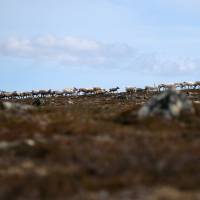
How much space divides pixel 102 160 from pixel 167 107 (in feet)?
42.7

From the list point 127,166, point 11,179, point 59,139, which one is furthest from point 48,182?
point 59,139

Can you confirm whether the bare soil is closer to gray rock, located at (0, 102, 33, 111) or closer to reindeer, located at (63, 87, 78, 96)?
gray rock, located at (0, 102, 33, 111)

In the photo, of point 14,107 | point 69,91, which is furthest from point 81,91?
point 14,107

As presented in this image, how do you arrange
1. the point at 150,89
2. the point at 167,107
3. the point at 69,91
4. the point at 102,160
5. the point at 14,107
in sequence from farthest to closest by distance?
the point at 69,91
the point at 150,89
the point at 14,107
the point at 167,107
the point at 102,160

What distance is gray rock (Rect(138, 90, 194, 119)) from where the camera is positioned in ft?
113

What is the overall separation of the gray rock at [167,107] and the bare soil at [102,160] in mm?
924

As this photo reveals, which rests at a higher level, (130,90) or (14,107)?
(14,107)

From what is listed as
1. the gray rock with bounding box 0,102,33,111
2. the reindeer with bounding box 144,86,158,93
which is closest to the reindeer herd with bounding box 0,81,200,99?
the reindeer with bounding box 144,86,158,93

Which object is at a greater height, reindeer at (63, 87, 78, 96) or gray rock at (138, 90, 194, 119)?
reindeer at (63, 87, 78, 96)

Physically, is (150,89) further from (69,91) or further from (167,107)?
(167,107)

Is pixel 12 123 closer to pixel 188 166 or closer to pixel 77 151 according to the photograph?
pixel 77 151

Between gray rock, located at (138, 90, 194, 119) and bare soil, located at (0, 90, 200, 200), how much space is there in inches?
36.4

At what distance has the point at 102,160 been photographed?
22.8 m

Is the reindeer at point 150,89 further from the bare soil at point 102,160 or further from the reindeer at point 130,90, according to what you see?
the bare soil at point 102,160
